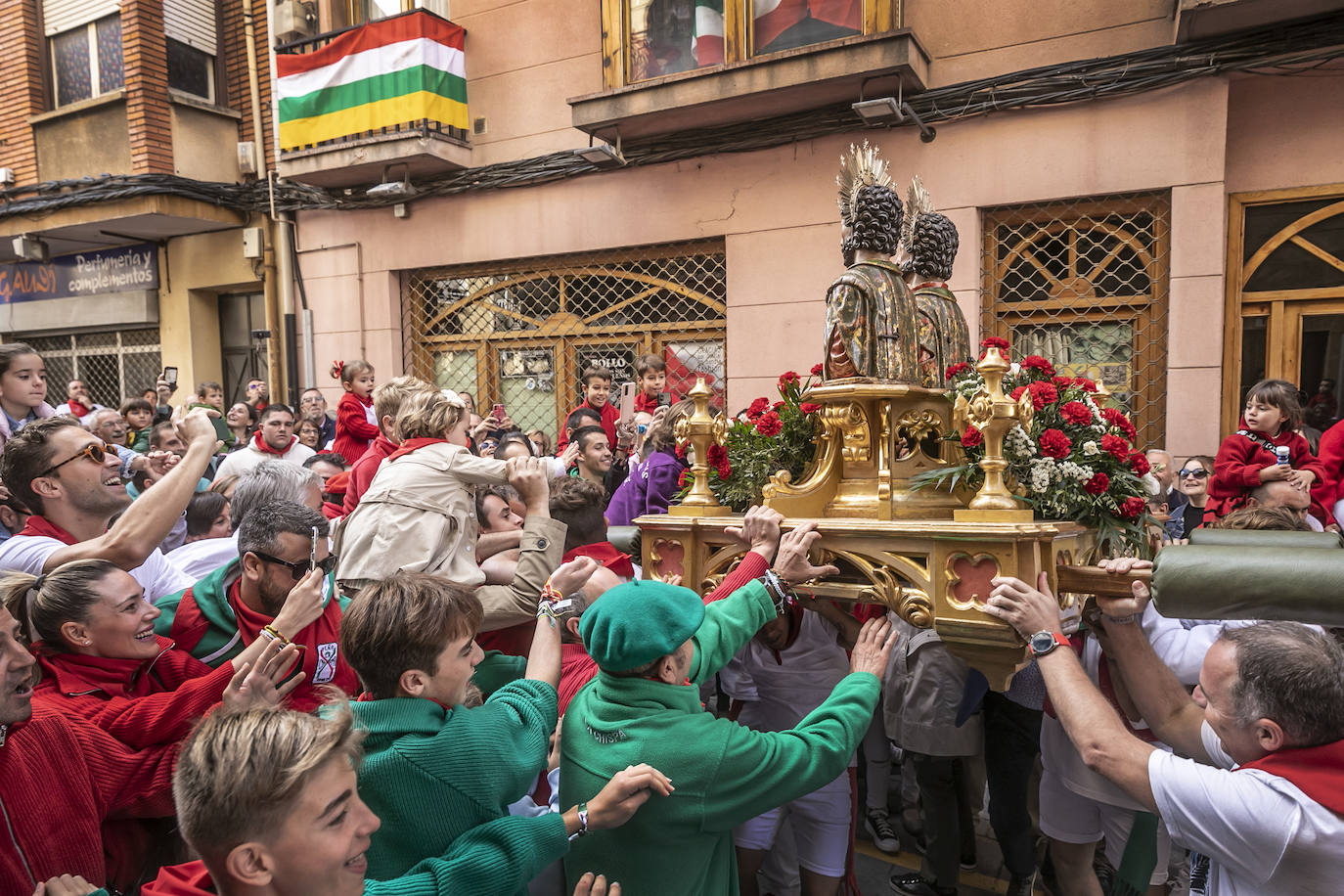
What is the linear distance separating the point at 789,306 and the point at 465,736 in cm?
546

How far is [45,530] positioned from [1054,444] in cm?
294

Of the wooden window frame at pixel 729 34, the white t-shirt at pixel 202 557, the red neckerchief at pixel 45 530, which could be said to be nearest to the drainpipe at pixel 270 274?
the wooden window frame at pixel 729 34

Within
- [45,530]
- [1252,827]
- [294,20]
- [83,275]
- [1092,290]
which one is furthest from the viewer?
[83,275]

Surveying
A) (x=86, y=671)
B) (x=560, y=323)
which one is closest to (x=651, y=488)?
(x=86, y=671)

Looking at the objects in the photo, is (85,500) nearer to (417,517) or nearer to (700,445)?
(417,517)

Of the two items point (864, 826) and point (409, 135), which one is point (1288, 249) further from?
point (409, 135)

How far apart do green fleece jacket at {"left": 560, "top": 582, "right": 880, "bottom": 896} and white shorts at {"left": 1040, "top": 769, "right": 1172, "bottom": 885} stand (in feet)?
4.09

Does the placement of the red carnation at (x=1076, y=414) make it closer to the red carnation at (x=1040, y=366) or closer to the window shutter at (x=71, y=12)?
the red carnation at (x=1040, y=366)

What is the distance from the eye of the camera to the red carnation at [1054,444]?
2.20m

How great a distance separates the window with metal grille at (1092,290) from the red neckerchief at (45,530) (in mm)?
5460

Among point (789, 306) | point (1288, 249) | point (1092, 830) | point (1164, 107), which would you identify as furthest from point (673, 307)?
point (1092, 830)

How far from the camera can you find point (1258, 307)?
548 cm

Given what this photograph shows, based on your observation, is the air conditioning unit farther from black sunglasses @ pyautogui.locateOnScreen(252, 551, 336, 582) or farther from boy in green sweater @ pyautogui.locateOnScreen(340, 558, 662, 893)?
boy in green sweater @ pyautogui.locateOnScreen(340, 558, 662, 893)

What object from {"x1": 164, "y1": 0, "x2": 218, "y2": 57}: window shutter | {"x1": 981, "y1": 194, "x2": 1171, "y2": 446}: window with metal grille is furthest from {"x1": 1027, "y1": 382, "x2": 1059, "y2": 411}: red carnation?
{"x1": 164, "y1": 0, "x2": 218, "y2": 57}: window shutter
